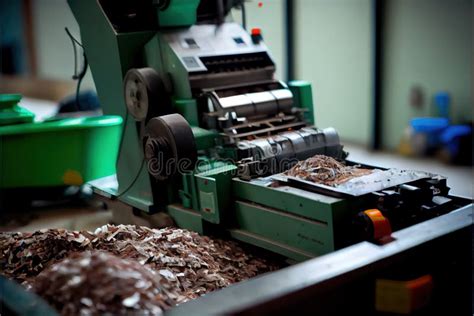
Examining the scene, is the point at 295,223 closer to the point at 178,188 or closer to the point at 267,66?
the point at 178,188

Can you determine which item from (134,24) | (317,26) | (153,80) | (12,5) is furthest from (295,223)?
(12,5)

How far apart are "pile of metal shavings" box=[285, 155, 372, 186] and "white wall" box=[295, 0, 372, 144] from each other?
3.07 m

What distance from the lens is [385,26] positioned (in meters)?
5.55

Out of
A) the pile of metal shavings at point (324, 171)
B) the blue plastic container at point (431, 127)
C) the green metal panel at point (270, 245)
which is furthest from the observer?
the blue plastic container at point (431, 127)

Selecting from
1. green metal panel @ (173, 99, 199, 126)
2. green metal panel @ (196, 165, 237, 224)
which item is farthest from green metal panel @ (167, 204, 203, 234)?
green metal panel @ (173, 99, 199, 126)

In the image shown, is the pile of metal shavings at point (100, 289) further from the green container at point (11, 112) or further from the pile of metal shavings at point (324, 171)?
the green container at point (11, 112)

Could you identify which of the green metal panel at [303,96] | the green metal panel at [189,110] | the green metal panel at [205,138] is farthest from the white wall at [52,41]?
the green metal panel at [205,138]

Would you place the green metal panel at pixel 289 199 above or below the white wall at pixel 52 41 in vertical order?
below

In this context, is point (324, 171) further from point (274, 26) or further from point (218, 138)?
point (274, 26)

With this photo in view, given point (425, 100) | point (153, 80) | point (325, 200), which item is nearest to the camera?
point (325, 200)

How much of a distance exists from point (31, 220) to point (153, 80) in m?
1.71

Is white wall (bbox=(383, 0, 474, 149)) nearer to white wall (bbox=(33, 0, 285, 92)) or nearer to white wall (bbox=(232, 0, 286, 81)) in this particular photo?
white wall (bbox=(232, 0, 286, 81))

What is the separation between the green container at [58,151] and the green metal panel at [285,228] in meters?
1.23

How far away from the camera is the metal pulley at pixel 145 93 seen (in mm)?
3166
